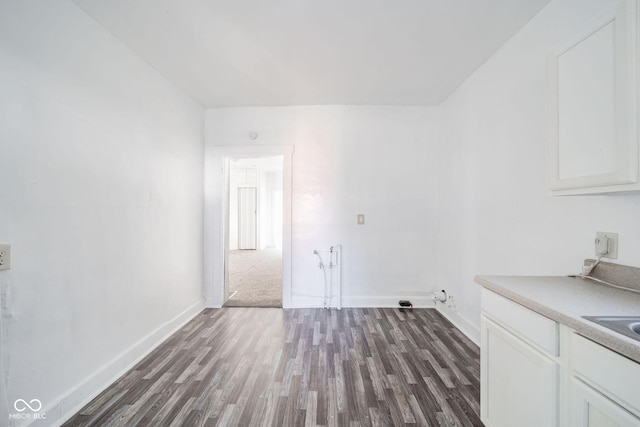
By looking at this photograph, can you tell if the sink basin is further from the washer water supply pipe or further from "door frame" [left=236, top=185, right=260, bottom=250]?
"door frame" [left=236, top=185, right=260, bottom=250]

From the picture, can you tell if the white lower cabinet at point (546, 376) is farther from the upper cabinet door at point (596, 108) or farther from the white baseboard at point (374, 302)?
the white baseboard at point (374, 302)

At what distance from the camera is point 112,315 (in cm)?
192

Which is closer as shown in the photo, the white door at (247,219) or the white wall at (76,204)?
the white wall at (76,204)

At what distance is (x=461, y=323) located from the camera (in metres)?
2.71

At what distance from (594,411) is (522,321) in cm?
33

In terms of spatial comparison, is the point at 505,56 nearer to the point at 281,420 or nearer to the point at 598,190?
the point at 598,190

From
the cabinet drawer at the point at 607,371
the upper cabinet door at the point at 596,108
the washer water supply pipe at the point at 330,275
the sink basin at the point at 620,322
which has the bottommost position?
the washer water supply pipe at the point at 330,275

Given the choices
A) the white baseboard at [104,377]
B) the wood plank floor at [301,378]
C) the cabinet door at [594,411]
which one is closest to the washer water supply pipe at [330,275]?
the wood plank floor at [301,378]

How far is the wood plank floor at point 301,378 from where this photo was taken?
1.56 metres

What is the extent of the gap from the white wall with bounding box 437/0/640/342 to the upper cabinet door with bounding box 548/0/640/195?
158 mm

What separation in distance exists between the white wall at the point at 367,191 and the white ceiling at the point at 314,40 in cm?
47

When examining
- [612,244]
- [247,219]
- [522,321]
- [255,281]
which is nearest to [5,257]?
[522,321]

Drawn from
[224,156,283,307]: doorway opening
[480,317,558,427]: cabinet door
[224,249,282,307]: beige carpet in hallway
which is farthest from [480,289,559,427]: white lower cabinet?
[224,156,283,307]: doorway opening

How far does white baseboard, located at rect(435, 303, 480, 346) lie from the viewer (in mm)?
2444
